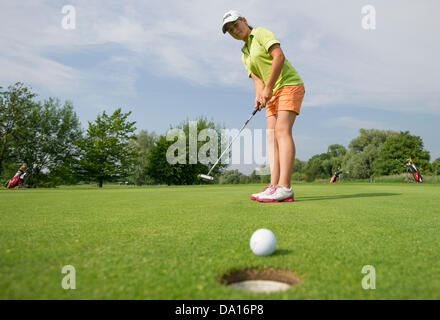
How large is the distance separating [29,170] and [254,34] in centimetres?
3525

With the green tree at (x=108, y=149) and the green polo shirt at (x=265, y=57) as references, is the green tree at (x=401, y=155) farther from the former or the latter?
the green polo shirt at (x=265, y=57)

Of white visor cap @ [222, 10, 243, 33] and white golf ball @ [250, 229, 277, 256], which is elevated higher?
white visor cap @ [222, 10, 243, 33]

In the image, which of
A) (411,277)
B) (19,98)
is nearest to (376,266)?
(411,277)

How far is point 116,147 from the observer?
3136 centimetres

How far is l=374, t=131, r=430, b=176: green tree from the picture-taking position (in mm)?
46906

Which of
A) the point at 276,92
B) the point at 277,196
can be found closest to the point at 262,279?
the point at 277,196

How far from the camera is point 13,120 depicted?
1179 inches

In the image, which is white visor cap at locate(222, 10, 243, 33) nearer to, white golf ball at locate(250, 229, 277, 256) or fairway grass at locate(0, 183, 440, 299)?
fairway grass at locate(0, 183, 440, 299)

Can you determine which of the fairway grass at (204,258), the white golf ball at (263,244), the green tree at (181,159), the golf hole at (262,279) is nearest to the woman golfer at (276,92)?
the fairway grass at (204,258)

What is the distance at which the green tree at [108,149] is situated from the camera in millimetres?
30859

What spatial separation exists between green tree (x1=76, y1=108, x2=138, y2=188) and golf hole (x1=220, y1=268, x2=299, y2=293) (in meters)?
31.3

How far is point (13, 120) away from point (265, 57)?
33344 mm

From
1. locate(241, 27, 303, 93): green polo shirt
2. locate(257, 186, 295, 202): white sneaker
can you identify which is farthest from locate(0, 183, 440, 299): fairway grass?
locate(241, 27, 303, 93): green polo shirt

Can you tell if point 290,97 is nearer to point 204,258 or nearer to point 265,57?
point 265,57
